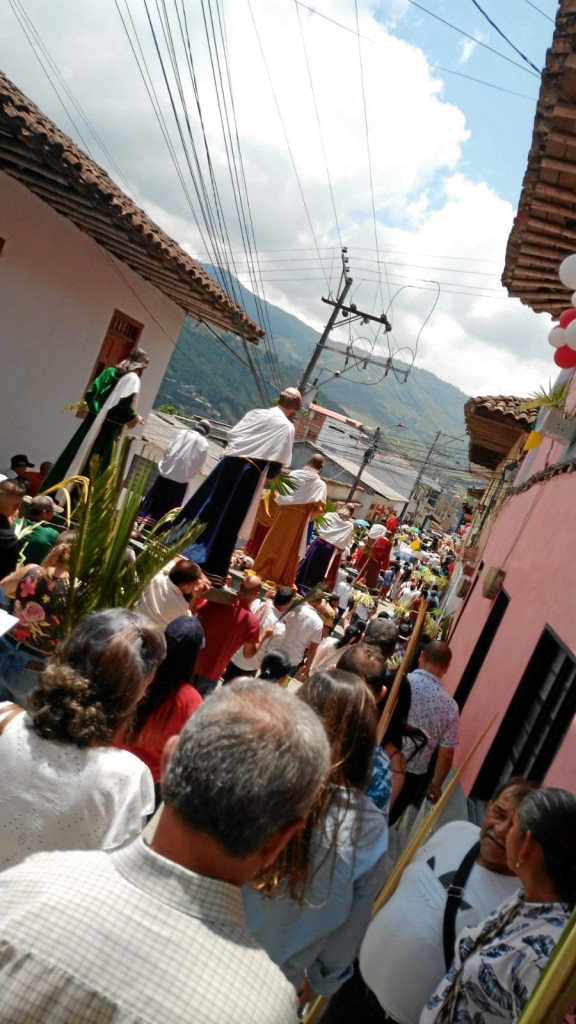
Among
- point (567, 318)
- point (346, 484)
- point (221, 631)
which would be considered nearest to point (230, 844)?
point (221, 631)

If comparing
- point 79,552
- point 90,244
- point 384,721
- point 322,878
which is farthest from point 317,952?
point 90,244

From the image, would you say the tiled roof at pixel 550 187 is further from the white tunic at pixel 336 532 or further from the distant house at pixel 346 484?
the distant house at pixel 346 484

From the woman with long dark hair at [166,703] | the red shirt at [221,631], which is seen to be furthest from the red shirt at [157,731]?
the red shirt at [221,631]

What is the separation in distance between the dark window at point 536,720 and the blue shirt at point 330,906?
1893 millimetres

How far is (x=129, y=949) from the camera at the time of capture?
1180 mm

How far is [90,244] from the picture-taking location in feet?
33.4

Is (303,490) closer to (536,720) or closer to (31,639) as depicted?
(536,720)

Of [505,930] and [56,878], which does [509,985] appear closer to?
[505,930]

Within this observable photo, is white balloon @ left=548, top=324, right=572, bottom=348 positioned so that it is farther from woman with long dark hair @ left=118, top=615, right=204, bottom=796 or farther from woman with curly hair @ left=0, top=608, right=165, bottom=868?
woman with curly hair @ left=0, top=608, right=165, bottom=868

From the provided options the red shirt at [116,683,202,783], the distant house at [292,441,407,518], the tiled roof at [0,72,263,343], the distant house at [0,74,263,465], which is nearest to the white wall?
the distant house at [0,74,263,465]

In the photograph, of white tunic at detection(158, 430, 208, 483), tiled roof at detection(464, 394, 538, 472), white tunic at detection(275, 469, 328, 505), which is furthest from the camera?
tiled roof at detection(464, 394, 538, 472)

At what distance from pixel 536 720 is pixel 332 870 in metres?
2.87

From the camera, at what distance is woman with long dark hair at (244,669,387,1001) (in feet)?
6.97

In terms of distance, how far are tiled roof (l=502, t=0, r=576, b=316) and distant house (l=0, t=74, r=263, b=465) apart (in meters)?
3.87
